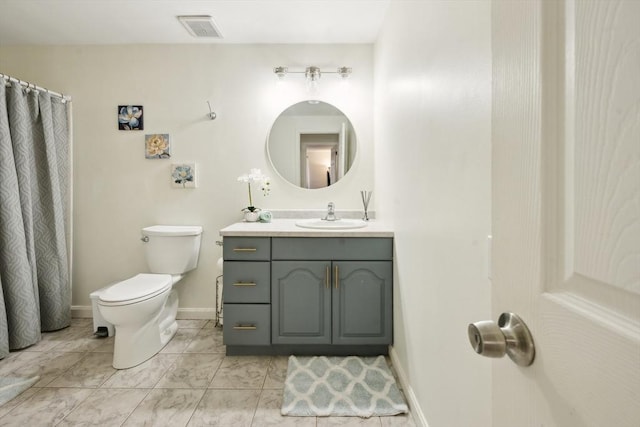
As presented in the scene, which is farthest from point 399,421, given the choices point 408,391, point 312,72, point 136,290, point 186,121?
point 186,121

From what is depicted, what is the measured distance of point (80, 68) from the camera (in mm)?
2570

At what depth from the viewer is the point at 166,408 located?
61.8 inches

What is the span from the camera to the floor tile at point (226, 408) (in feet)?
4.86

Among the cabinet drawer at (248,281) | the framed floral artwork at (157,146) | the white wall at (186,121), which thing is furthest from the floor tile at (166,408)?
the framed floral artwork at (157,146)

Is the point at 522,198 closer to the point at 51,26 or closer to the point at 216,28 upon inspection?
the point at 216,28

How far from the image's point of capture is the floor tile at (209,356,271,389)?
5.78ft

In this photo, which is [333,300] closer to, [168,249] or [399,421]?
[399,421]

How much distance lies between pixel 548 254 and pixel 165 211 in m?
2.71

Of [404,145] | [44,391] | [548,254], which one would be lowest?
[44,391]

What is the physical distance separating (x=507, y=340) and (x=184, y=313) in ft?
8.82

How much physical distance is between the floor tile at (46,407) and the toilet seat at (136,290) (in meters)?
0.48

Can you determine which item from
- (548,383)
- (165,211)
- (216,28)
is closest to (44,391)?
(165,211)

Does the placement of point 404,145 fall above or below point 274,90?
below

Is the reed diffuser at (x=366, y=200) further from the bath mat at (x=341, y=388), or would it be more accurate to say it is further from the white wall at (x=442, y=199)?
the bath mat at (x=341, y=388)
